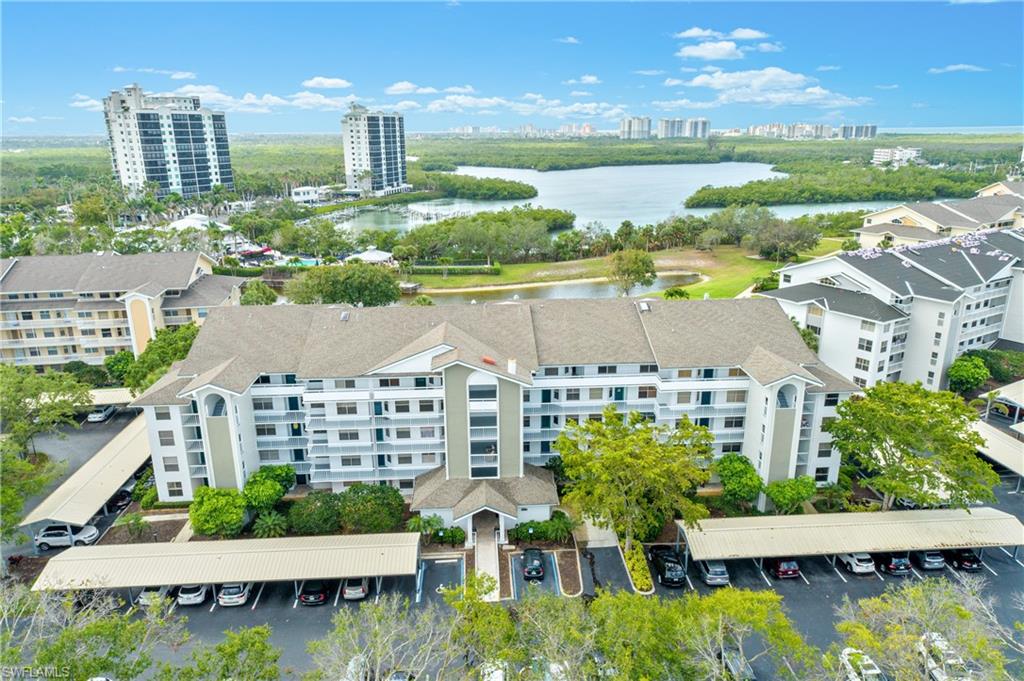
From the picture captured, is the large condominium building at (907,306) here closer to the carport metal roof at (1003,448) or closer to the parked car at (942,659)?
the carport metal roof at (1003,448)

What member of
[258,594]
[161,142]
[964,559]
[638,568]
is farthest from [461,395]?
[161,142]

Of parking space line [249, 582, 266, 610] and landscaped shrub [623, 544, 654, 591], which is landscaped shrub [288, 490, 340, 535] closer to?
parking space line [249, 582, 266, 610]

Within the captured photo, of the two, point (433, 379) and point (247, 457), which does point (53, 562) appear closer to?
point (247, 457)

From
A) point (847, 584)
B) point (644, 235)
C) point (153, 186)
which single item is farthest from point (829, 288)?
point (153, 186)

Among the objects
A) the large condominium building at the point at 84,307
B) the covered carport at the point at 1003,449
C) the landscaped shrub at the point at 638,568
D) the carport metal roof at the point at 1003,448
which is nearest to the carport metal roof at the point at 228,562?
the landscaped shrub at the point at 638,568

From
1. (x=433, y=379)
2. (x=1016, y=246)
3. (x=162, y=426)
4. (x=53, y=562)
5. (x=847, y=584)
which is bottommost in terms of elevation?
(x=847, y=584)

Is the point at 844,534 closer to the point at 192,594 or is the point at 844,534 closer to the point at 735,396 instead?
the point at 735,396

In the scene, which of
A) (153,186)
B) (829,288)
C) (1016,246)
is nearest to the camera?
(829,288)
